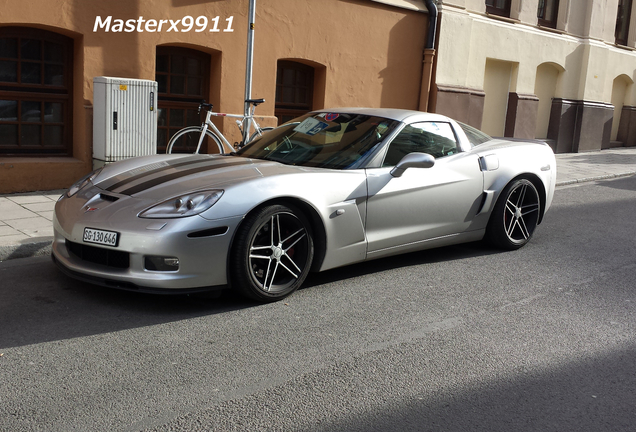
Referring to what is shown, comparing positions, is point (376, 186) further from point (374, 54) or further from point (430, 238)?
point (374, 54)

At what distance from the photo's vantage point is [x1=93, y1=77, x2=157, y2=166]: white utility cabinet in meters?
8.68

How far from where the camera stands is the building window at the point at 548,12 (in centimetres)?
1698

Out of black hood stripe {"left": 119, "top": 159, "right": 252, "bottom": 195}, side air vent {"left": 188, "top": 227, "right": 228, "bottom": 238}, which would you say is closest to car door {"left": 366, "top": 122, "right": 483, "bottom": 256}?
black hood stripe {"left": 119, "top": 159, "right": 252, "bottom": 195}

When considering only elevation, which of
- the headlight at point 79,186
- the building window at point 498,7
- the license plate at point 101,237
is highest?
the building window at point 498,7

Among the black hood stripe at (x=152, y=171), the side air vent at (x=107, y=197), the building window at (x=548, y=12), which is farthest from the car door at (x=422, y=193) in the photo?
the building window at (x=548, y=12)

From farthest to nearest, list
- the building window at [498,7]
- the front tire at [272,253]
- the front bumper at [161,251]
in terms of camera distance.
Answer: the building window at [498,7] → the front tire at [272,253] → the front bumper at [161,251]

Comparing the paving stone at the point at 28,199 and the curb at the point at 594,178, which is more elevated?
the curb at the point at 594,178

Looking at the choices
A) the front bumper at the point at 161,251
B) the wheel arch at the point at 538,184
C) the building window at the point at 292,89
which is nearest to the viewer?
the front bumper at the point at 161,251

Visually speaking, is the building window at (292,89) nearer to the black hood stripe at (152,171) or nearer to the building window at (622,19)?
the black hood stripe at (152,171)

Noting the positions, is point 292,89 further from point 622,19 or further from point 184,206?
point 622,19

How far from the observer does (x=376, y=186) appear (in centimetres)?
539

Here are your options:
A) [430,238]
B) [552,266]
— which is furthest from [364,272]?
[552,266]

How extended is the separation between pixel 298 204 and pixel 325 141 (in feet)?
3.44

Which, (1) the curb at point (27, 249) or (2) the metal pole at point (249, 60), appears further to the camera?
(2) the metal pole at point (249, 60)
